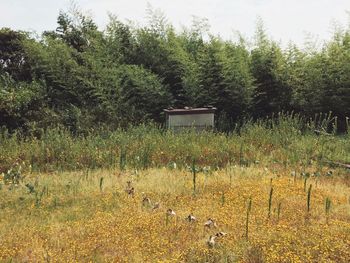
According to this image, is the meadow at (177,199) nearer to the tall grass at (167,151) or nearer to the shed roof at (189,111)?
the tall grass at (167,151)

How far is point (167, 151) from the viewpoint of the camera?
26.2 ft

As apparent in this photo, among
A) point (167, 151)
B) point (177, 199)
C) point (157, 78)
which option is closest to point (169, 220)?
Answer: point (177, 199)

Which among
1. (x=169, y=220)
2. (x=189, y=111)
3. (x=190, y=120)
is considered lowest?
(x=169, y=220)

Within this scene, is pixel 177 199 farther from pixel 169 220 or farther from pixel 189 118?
pixel 189 118

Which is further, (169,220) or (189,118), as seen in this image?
(189,118)

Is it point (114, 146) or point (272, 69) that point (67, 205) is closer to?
point (114, 146)

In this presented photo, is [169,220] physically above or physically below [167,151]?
below

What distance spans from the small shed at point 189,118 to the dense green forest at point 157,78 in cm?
80

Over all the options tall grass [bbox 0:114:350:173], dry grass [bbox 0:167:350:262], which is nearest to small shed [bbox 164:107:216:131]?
tall grass [bbox 0:114:350:173]

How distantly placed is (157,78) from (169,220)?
7490mm

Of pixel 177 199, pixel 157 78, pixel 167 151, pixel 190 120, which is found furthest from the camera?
pixel 157 78

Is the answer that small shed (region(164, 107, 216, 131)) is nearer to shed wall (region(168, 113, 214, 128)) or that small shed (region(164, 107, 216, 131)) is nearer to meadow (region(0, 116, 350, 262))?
shed wall (region(168, 113, 214, 128))

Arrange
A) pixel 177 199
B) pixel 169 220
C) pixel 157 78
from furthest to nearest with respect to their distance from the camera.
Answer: pixel 157 78, pixel 177 199, pixel 169 220

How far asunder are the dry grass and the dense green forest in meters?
4.53
